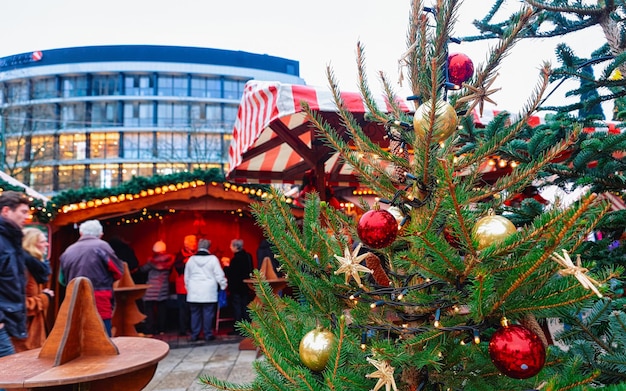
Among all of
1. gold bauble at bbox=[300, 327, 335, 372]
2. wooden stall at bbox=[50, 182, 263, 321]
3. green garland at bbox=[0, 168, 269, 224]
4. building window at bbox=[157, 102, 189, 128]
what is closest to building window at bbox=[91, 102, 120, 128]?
building window at bbox=[157, 102, 189, 128]

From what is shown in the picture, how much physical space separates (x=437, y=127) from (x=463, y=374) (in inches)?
26.5

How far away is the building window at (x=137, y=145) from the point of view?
44.3m

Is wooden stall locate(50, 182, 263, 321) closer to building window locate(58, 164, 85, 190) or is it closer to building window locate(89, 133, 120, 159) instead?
building window locate(58, 164, 85, 190)

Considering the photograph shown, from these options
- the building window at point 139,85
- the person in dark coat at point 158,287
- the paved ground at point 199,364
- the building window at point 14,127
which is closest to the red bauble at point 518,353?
the paved ground at point 199,364

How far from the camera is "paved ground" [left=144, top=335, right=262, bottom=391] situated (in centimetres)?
441

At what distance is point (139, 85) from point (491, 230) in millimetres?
52321

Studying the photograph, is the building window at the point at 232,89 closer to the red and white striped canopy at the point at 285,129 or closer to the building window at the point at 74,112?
the building window at the point at 74,112

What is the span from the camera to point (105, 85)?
47062 mm

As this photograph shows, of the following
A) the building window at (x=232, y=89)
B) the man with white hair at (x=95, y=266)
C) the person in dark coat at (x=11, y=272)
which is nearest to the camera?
the person in dark coat at (x=11, y=272)

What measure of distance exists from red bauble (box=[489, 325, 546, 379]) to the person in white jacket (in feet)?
19.8

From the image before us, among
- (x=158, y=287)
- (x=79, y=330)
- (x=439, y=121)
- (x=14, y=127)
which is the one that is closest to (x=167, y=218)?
(x=158, y=287)

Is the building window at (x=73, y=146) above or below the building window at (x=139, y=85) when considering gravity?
below

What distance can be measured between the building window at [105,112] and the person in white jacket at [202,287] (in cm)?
4428

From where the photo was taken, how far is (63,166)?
138 ft
